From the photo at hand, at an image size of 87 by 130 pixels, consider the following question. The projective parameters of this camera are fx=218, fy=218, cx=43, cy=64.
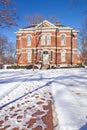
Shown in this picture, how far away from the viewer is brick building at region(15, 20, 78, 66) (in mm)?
42844

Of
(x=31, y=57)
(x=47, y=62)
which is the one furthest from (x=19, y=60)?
(x=47, y=62)

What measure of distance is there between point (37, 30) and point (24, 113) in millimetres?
37139

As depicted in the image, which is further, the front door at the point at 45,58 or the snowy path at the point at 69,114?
the front door at the point at 45,58

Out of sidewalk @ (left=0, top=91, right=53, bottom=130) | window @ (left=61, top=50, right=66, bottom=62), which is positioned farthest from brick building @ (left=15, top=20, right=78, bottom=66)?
sidewalk @ (left=0, top=91, right=53, bottom=130)

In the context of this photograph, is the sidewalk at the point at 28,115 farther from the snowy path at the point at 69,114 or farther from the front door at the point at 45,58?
the front door at the point at 45,58

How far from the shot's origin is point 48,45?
4300cm

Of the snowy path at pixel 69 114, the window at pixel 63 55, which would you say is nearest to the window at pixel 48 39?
the window at pixel 63 55

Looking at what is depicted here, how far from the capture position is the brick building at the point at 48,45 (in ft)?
141

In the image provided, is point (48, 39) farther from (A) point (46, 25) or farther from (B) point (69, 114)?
(B) point (69, 114)

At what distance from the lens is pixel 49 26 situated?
42719 millimetres

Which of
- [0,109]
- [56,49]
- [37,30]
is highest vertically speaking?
[37,30]

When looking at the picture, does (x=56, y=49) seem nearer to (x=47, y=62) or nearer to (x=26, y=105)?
(x=47, y=62)

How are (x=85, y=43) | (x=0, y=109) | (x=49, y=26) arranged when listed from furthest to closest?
(x=85, y=43) < (x=49, y=26) < (x=0, y=109)

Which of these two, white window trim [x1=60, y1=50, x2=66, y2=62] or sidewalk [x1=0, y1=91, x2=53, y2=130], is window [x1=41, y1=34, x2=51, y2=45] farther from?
sidewalk [x1=0, y1=91, x2=53, y2=130]
